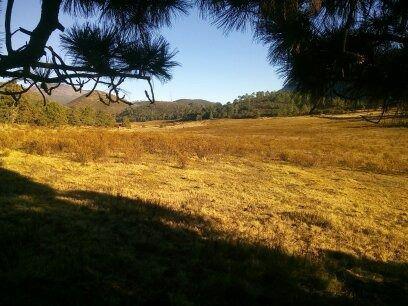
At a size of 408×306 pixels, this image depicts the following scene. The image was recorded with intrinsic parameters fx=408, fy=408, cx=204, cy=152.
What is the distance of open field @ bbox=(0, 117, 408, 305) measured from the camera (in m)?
4.80

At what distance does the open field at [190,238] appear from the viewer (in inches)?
189

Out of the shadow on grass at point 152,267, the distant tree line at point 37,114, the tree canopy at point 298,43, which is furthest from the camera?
the distant tree line at point 37,114

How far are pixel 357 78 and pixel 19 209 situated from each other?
20.7ft

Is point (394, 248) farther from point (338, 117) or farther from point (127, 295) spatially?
point (338, 117)

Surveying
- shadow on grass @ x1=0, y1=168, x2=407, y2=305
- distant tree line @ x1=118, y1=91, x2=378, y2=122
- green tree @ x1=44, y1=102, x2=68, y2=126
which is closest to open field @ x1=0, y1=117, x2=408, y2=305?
shadow on grass @ x1=0, y1=168, x2=407, y2=305

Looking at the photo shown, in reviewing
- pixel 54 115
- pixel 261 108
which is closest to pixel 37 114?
pixel 54 115

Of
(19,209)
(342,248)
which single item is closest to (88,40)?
(19,209)

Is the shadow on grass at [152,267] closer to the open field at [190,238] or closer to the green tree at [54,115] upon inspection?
the open field at [190,238]

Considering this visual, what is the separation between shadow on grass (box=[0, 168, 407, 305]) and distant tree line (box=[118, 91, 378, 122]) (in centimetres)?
203

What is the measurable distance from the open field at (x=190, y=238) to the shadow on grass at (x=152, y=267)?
0.02 m

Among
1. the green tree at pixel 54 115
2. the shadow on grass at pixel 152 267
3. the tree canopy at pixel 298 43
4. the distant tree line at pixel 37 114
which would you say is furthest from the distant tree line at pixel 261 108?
the green tree at pixel 54 115

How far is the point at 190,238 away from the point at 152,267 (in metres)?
1.43

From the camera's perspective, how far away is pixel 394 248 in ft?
25.0

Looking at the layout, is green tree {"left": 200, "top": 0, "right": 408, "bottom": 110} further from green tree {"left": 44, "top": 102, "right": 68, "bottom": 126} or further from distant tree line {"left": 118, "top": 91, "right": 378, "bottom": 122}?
green tree {"left": 44, "top": 102, "right": 68, "bottom": 126}
